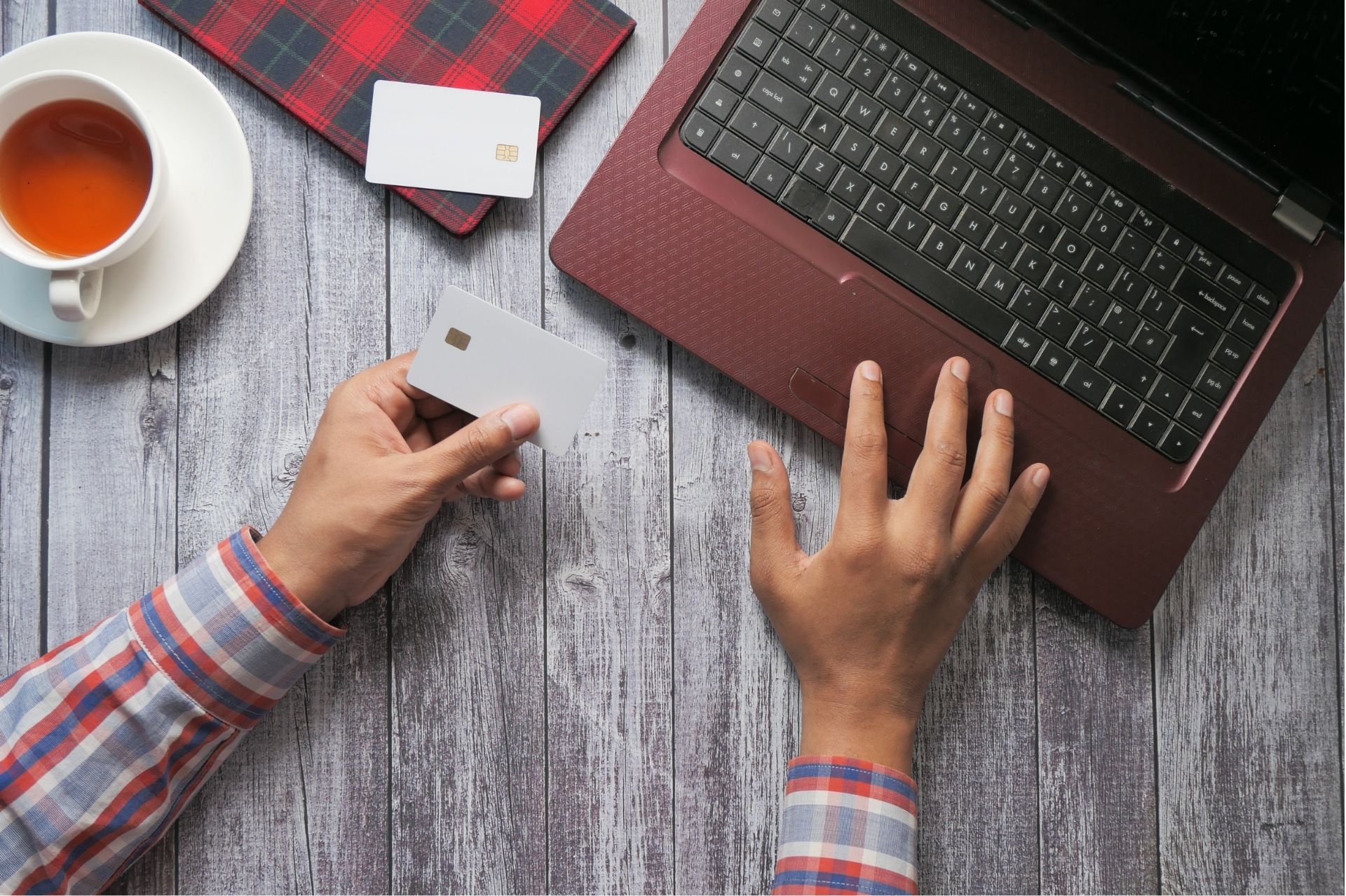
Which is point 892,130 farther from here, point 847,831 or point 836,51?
point 847,831

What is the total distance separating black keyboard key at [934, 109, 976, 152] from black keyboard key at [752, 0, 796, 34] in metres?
0.16

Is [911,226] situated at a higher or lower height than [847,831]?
higher

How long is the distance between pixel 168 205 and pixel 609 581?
504mm

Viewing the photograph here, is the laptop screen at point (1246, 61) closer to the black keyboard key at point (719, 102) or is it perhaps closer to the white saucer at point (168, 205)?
the black keyboard key at point (719, 102)

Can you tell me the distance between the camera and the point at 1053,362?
739 mm

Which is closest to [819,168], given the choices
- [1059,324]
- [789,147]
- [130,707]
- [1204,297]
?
[789,147]

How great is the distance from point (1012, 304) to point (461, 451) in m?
0.47

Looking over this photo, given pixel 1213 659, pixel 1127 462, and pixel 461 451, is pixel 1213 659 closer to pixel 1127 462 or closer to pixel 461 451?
pixel 1127 462

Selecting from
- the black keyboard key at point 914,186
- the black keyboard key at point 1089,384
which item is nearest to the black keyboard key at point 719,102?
the black keyboard key at point 914,186

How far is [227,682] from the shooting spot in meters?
0.72

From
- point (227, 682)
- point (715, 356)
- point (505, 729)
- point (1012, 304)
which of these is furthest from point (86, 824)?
point (1012, 304)

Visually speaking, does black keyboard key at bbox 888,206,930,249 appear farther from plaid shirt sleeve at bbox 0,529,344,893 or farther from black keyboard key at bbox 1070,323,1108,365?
plaid shirt sleeve at bbox 0,529,344,893

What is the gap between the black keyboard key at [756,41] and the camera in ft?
2.43

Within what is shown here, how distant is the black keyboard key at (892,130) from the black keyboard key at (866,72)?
0.09 feet
